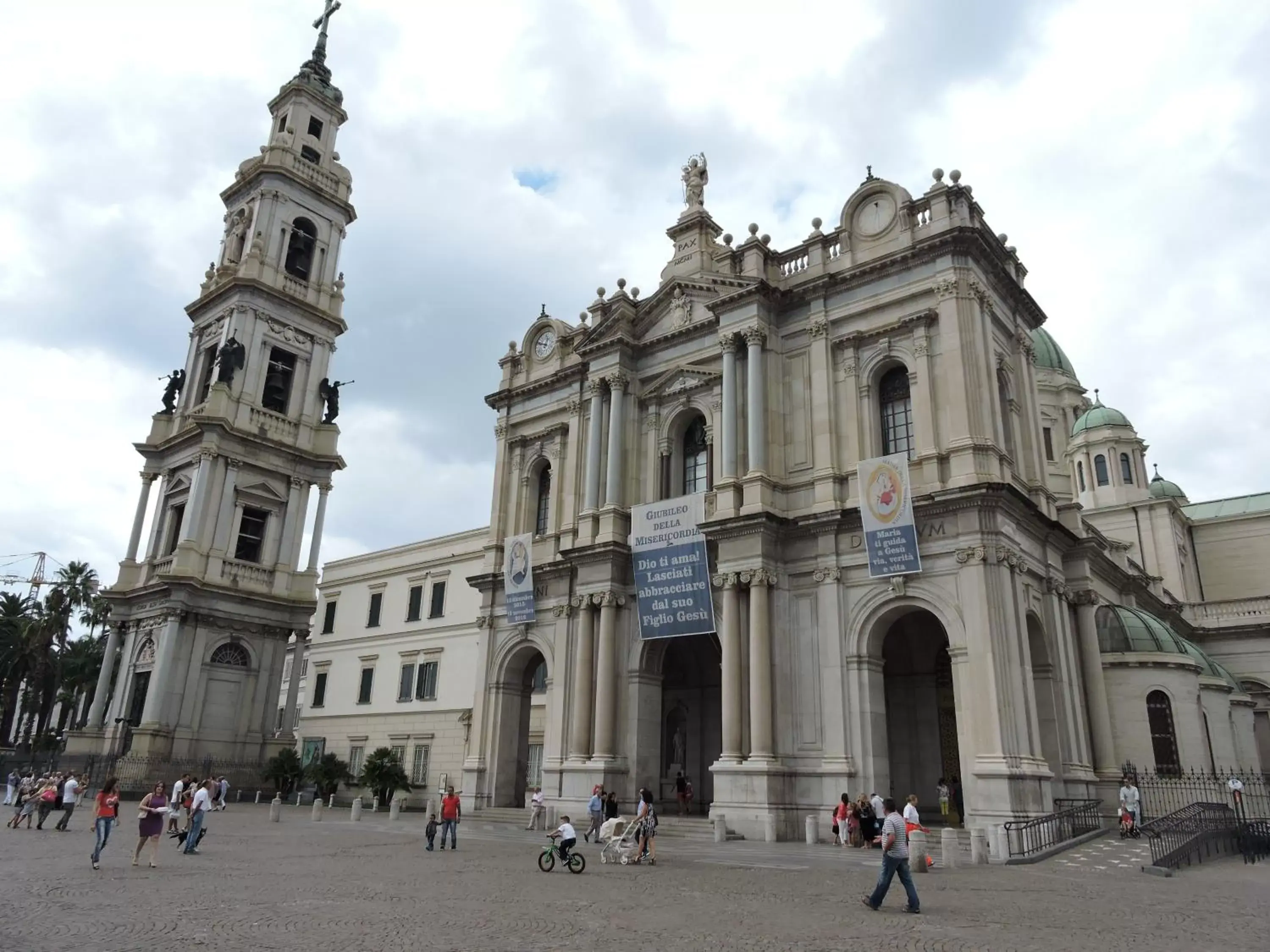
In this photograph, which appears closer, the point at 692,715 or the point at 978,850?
the point at 978,850

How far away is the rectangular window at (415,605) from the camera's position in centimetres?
4647

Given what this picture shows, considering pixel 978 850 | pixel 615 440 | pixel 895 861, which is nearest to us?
pixel 895 861

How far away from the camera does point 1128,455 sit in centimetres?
5462

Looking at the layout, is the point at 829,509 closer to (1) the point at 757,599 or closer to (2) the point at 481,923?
(1) the point at 757,599

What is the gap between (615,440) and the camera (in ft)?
99.3

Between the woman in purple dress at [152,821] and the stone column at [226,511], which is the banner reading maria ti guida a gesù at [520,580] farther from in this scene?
the stone column at [226,511]

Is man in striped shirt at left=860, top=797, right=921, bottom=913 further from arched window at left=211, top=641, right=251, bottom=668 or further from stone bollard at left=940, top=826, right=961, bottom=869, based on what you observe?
arched window at left=211, top=641, right=251, bottom=668

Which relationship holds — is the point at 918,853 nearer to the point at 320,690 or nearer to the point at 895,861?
the point at 895,861

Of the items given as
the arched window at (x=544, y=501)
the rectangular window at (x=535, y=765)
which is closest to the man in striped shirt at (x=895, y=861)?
the arched window at (x=544, y=501)

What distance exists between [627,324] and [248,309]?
21829mm

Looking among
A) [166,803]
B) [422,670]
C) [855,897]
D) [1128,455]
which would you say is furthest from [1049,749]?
[1128,455]

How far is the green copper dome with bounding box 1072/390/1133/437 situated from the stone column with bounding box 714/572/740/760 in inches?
1569

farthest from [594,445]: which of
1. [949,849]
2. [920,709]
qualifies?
[949,849]

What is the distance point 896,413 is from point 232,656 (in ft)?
100
